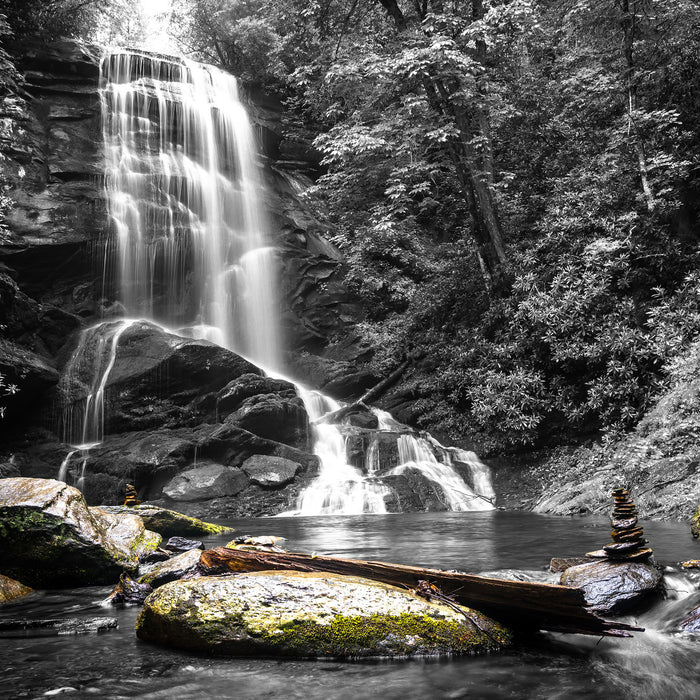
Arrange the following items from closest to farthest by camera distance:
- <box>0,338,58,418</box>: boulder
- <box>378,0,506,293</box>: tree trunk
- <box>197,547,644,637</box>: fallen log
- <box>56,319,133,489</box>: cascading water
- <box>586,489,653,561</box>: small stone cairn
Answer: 1. <box>197,547,644,637</box>: fallen log
2. <box>586,489,653,561</box>: small stone cairn
3. <box>0,338,58,418</box>: boulder
4. <box>378,0,506,293</box>: tree trunk
5. <box>56,319,133,489</box>: cascading water

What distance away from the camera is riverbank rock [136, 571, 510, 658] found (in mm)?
3902

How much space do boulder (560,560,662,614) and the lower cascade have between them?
984cm

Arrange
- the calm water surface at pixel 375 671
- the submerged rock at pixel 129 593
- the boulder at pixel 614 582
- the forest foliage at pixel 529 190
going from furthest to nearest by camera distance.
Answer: the forest foliage at pixel 529 190, the submerged rock at pixel 129 593, the boulder at pixel 614 582, the calm water surface at pixel 375 671

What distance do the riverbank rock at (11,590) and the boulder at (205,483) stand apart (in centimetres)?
847

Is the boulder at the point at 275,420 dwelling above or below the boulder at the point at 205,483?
above

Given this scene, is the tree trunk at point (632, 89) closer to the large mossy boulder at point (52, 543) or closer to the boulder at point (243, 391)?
the boulder at point (243, 391)

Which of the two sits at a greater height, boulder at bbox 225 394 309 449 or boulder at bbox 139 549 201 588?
boulder at bbox 225 394 309 449

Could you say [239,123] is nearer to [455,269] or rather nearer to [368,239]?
[368,239]

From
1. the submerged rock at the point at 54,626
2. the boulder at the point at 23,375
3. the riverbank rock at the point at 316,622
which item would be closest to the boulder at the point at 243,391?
the boulder at the point at 23,375

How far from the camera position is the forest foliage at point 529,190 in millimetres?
14508

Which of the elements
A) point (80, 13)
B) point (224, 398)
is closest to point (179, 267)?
point (224, 398)

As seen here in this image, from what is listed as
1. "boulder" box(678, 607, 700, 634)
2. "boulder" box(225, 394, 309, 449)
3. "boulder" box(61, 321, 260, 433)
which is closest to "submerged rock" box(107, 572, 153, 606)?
"boulder" box(678, 607, 700, 634)

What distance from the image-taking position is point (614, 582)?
15.9 feet

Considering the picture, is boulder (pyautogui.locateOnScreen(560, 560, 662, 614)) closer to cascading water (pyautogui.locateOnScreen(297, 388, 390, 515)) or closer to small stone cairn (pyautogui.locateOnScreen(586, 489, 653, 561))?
small stone cairn (pyautogui.locateOnScreen(586, 489, 653, 561))
